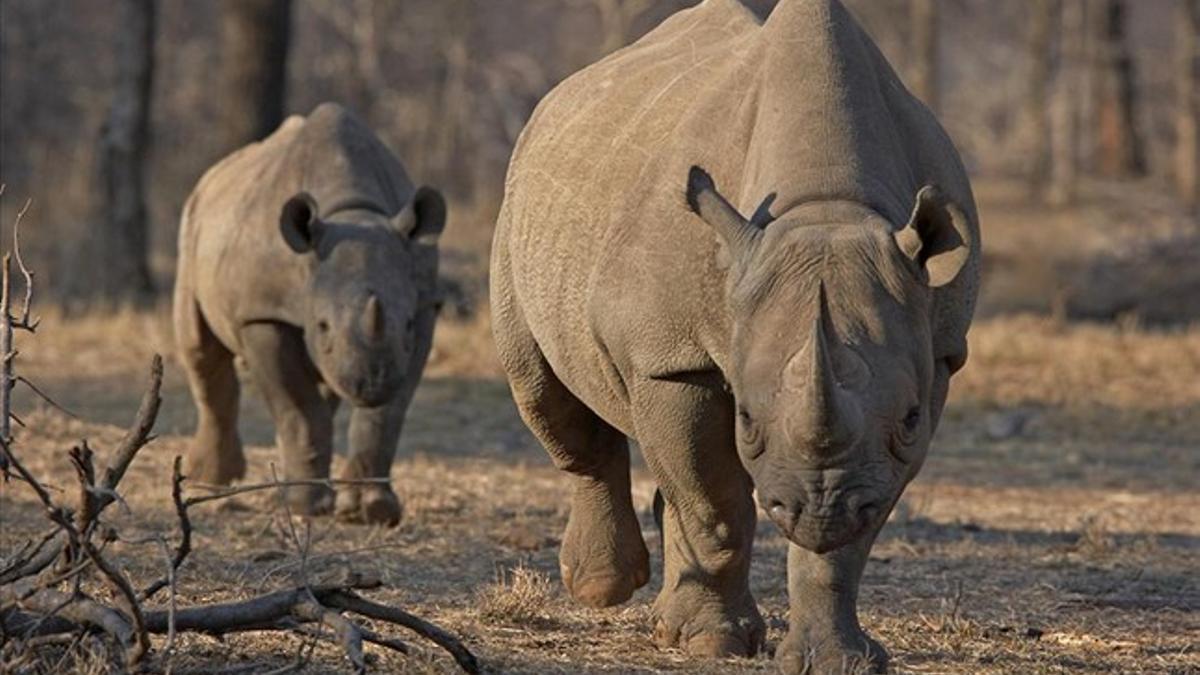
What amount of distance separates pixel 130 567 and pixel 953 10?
35.9 metres

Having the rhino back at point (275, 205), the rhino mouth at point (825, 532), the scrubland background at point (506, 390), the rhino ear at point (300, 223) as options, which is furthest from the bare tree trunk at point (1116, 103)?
the rhino mouth at point (825, 532)

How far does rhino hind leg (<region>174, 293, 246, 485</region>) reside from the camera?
36.2 feet

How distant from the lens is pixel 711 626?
6457mm

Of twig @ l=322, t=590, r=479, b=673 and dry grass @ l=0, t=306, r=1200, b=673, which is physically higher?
twig @ l=322, t=590, r=479, b=673

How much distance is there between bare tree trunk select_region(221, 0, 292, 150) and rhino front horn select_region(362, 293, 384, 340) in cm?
816

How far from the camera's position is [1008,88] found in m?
46.2

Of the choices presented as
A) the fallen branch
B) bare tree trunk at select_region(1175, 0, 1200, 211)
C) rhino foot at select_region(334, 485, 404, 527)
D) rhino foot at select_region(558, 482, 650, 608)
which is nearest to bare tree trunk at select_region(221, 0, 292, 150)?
rhino foot at select_region(334, 485, 404, 527)

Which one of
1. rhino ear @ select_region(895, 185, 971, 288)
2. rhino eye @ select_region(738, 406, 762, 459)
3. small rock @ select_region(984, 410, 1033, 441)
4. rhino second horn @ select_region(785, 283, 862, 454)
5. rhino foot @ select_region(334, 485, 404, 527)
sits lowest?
rhino foot @ select_region(334, 485, 404, 527)

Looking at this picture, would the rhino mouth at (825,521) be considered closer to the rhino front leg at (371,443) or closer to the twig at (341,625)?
the twig at (341,625)

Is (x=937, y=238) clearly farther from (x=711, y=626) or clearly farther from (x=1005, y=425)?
(x=1005, y=425)

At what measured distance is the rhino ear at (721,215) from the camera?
564 cm

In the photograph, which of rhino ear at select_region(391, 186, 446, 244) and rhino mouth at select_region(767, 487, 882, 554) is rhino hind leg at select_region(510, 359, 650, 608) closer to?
rhino mouth at select_region(767, 487, 882, 554)

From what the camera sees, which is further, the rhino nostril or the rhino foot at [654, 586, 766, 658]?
the rhino foot at [654, 586, 766, 658]

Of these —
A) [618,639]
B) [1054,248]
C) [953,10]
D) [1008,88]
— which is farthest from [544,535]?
[1008,88]
